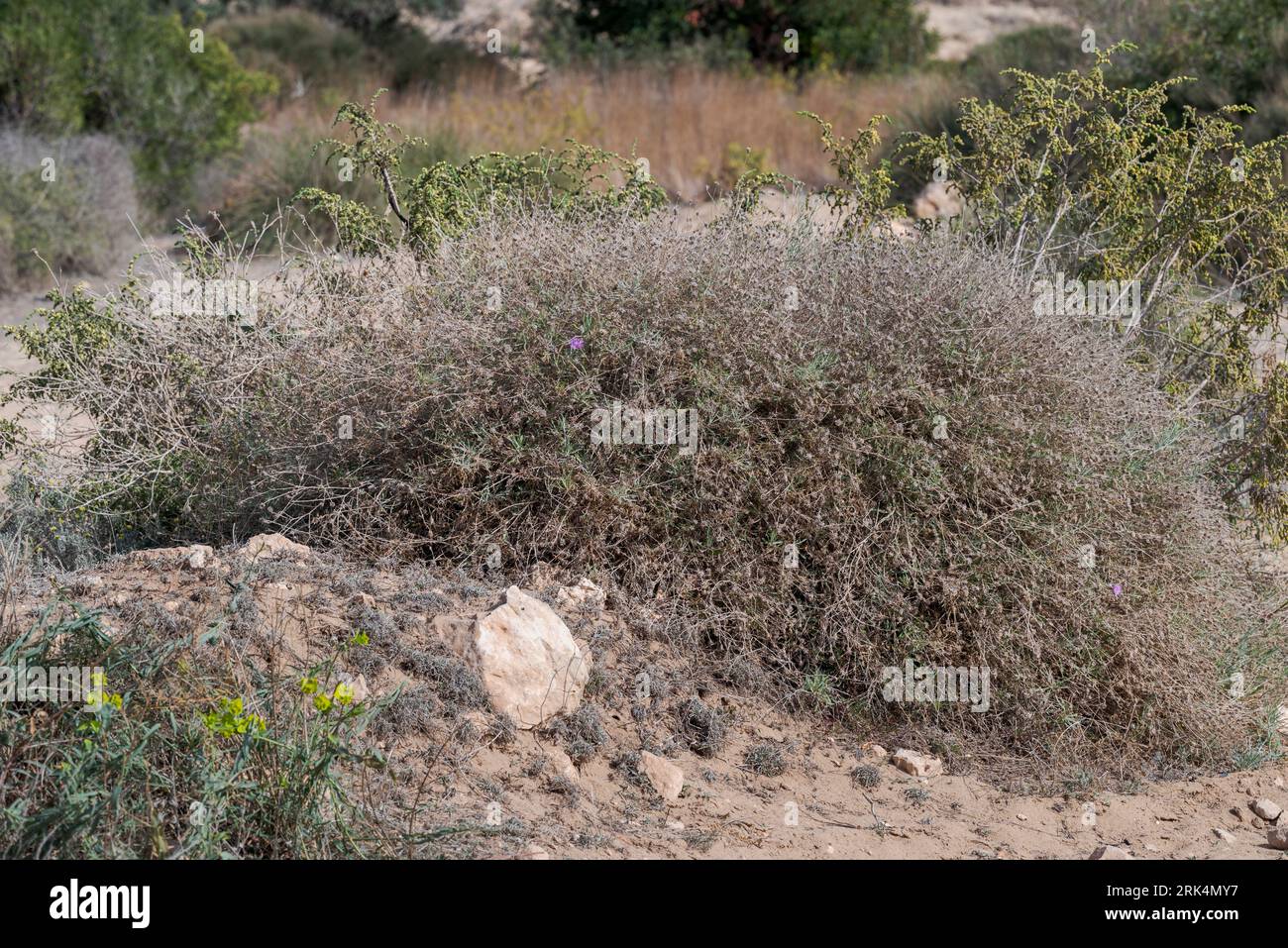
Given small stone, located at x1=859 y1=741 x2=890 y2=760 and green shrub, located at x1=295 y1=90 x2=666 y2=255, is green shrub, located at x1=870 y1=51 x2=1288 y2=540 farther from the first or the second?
small stone, located at x1=859 y1=741 x2=890 y2=760

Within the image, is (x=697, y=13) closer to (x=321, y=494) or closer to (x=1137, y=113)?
(x=1137, y=113)

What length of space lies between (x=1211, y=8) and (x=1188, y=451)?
989 centimetres

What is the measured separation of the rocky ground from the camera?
3650 mm

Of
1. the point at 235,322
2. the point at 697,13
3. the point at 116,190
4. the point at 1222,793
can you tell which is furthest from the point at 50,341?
the point at 697,13

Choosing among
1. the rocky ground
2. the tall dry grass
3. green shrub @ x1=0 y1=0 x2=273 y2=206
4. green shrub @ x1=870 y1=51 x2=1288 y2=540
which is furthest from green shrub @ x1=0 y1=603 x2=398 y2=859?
green shrub @ x1=0 y1=0 x2=273 y2=206

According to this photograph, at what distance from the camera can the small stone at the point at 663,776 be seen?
382cm

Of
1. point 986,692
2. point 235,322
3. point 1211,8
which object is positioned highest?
point 1211,8

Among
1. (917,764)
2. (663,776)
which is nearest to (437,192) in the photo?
(663,776)

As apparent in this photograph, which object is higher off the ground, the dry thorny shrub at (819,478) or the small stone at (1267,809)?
the dry thorny shrub at (819,478)

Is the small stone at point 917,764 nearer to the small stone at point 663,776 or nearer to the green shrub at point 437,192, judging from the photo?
the small stone at point 663,776

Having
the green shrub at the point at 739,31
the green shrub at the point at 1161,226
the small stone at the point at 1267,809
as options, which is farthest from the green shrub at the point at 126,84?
the small stone at the point at 1267,809

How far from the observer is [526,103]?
15.5m

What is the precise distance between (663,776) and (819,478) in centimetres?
109

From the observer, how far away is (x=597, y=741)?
393 cm
